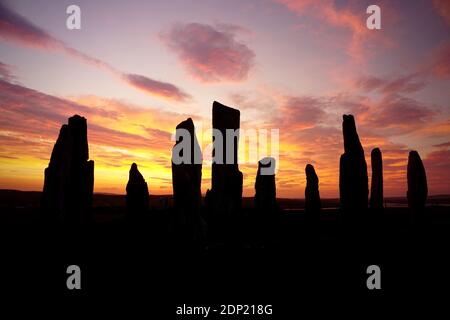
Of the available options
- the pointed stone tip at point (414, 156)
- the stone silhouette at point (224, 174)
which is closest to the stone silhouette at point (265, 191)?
the stone silhouette at point (224, 174)

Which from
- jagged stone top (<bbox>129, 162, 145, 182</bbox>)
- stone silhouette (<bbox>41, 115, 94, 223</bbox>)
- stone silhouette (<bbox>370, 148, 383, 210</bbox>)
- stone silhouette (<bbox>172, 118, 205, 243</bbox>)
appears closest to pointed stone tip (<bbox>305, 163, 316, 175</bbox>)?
stone silhouette (<bbox>370, 148, 383, 210</bbox>)

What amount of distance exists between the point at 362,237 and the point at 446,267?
12.0ft

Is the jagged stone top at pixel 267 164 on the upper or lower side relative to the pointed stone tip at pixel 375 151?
lower

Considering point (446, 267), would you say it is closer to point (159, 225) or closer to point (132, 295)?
point (132, 295)

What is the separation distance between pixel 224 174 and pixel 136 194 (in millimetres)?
5058

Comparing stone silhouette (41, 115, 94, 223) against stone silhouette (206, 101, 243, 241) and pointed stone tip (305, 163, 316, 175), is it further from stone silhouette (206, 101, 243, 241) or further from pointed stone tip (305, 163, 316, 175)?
pointed stone tip (305, 163, 316, 175)

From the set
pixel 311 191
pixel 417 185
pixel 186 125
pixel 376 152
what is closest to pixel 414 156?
pixel 417 185

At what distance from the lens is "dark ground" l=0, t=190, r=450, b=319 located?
27.7 ft

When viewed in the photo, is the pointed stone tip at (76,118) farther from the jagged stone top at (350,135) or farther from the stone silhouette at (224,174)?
the jagged stone top at (350,135)

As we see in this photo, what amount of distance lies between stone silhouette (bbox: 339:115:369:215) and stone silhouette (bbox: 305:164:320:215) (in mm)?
4498

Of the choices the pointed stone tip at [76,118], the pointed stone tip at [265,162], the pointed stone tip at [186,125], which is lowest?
the pointed stone tip at [265,162]

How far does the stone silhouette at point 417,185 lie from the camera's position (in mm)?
17203

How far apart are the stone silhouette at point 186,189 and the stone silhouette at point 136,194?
526 cm
